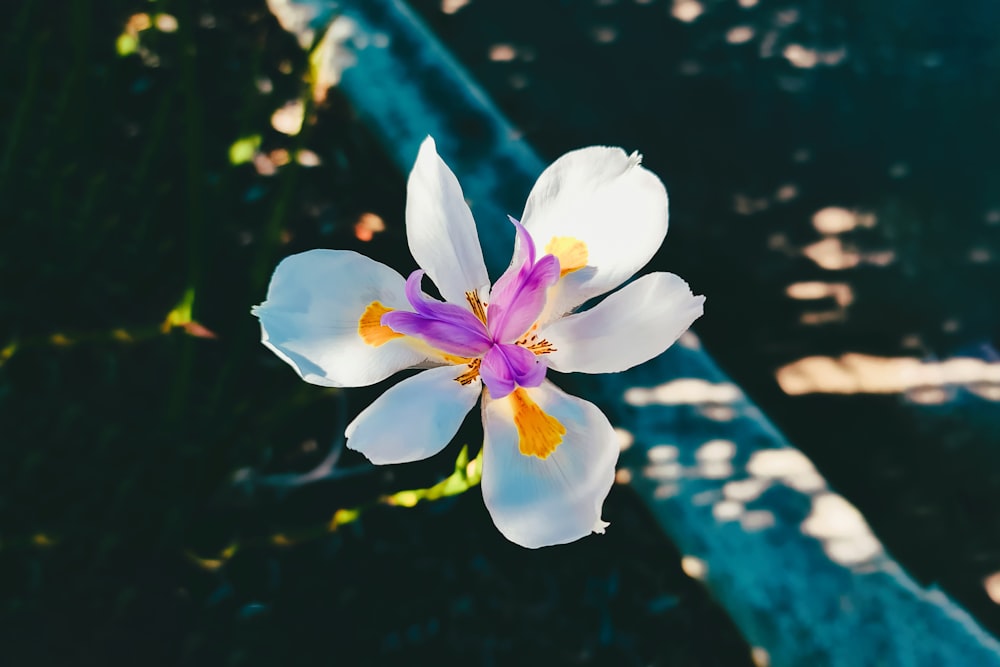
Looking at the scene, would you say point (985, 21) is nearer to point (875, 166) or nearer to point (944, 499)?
point (875, 166)

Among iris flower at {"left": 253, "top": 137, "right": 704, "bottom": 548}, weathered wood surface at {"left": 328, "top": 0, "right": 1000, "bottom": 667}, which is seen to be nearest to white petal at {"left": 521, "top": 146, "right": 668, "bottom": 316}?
iris flower at {"left": 253, "top": 137, "right": 704, "bottom": 548}

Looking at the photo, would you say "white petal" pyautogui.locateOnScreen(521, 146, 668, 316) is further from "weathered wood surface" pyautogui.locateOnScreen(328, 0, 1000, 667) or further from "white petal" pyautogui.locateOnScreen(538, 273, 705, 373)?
"weathered wood surface" pyautogui.locateOnScreen(328, 0, 1000, 667)

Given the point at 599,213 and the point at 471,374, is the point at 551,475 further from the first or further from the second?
the point at 599,213

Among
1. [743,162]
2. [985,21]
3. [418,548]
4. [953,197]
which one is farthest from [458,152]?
[985,21]

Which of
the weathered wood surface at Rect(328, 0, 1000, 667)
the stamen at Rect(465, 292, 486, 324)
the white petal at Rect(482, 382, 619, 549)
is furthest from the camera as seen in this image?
the weathered wood surface at Rect(328, 0, 1000, 667)

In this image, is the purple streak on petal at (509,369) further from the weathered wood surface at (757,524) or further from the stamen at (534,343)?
the weathered wood surface at (757,524)

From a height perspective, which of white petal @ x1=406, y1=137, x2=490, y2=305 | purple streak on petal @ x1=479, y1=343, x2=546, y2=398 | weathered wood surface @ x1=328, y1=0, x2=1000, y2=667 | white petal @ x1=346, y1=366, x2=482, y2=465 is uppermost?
white petal @ x1=406, y1=137, x2=490, y2=305

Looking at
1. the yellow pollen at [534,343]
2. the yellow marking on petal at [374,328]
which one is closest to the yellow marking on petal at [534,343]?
the yellow pollen at [534,343]
